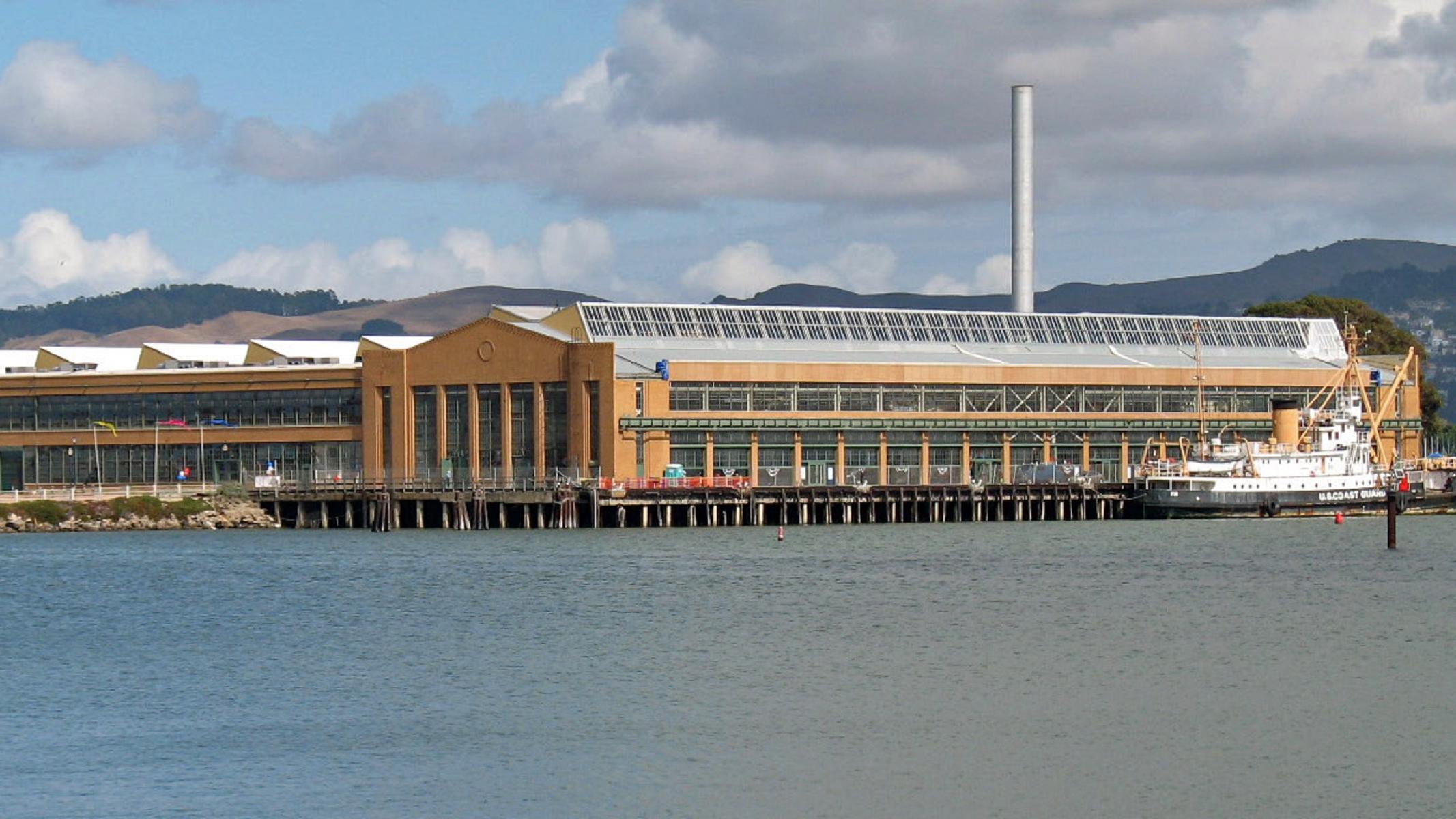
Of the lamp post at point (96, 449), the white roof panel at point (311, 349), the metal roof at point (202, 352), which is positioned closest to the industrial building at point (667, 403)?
the lamp post at point (96, 449)

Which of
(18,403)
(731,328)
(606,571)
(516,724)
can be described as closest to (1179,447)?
(731,328)

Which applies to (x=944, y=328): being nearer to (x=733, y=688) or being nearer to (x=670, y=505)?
(x=670, y=505)

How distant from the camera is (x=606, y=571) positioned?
87188 millimetres

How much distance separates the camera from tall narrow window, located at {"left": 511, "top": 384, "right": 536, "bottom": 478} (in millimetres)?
126562

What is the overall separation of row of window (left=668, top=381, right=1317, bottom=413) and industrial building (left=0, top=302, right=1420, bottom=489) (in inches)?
4.9

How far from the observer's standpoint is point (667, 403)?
407ft

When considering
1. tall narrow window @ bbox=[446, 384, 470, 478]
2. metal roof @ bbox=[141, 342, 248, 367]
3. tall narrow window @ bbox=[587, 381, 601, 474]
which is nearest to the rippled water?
tall narrow window @ bbox=[587, 381, 601, 474]

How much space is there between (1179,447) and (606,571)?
198 feet

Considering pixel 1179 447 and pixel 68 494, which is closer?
pixel 68 494

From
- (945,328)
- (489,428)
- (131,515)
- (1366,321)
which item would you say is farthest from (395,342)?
(1366,321)

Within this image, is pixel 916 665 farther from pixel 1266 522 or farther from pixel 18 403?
pixel 18 403

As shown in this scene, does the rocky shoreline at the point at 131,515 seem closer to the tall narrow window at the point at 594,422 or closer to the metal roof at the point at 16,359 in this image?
the tall narrow window at the point at 594,422

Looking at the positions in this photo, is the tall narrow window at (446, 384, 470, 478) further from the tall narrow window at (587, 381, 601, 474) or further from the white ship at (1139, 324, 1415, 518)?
the white ship at (1139, 324, 1415, 518)

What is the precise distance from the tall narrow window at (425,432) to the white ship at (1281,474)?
40930 millimetres
